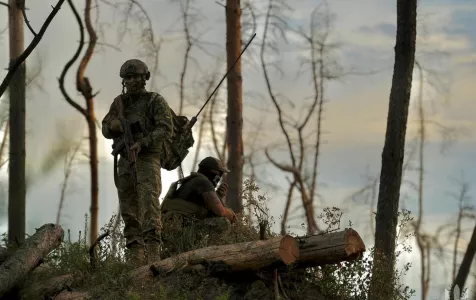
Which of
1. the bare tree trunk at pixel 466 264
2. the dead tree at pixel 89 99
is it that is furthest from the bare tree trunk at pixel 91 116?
the bare tree trunk at pixel 466 264

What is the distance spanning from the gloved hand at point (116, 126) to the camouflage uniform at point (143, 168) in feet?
0.13

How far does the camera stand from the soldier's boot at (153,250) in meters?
11.0

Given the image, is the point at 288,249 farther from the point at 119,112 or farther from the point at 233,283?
the point at 119,112

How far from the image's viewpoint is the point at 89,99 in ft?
61.0

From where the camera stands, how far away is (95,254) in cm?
1145

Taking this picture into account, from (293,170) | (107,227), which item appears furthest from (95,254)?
(293,170)

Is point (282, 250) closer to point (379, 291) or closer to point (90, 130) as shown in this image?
point (379, 291)

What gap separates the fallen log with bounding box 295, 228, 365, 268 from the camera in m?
9.53

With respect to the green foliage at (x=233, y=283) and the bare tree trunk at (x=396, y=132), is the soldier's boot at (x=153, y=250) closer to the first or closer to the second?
the green foliage at (x=233, y=283)

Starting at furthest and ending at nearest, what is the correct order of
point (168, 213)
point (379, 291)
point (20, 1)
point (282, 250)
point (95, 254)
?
point (20, 1)
point (168, 213)
point (95, 254)
point (379, 291)
point (282, 250)

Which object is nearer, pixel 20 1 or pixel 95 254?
pixel 95 254

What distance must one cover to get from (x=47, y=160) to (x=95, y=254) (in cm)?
928

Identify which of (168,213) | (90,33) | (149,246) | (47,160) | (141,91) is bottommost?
(149,246)

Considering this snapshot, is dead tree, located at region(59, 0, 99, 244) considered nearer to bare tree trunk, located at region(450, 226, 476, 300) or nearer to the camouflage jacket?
the camouflage jacket
